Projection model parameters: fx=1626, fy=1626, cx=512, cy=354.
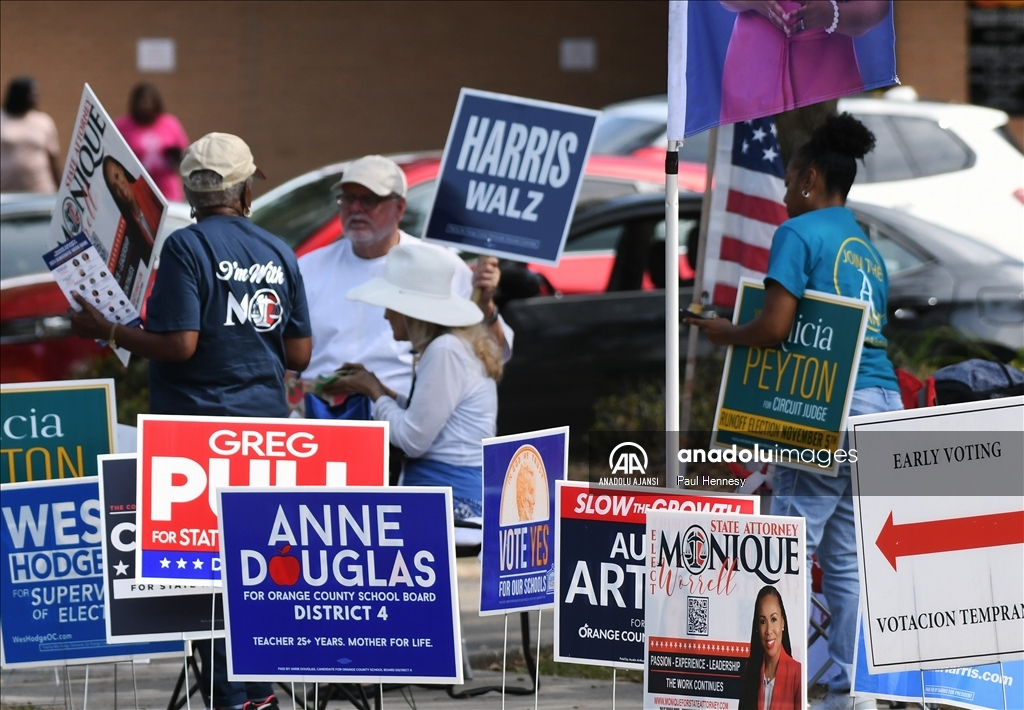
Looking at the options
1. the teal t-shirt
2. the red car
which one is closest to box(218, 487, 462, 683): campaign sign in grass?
the teal t-shirt

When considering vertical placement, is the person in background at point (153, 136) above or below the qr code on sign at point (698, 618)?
above

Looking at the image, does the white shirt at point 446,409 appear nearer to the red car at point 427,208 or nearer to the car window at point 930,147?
the red car at point 427,208

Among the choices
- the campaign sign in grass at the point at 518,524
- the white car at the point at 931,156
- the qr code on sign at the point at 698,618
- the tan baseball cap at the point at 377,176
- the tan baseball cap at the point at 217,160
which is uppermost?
the white car at the point at 931,156

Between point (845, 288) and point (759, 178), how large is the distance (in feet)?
3.76

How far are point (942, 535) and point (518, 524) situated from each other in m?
1.24

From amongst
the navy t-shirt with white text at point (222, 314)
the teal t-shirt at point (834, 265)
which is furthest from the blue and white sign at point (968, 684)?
the navy t-shirt with white text at point (222, 314)

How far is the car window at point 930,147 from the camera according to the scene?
11.0m

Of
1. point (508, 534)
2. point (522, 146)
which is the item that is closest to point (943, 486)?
point (508, 534)

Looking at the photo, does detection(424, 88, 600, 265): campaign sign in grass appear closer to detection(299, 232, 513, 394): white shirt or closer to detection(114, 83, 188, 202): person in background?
detection(299, 232, 513, 394): white shirt

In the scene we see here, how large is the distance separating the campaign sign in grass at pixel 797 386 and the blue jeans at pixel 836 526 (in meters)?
0.08

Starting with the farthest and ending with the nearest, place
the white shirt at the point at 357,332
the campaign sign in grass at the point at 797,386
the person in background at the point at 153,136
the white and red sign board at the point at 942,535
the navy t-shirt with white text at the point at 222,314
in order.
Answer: the person in background at the point at 153,136, the white shirt at the point at 357,332, the campaign sign in grass at the point at 797,386, the navy t-shirt with white text at the point at 222,314, the white and red sign board at the point at 942,535

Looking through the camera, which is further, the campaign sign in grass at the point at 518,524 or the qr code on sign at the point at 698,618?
the campaign sign in grass at the point at 518,524

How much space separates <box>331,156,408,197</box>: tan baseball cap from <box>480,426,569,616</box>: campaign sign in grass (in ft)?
6.37

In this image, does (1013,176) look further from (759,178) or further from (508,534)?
(508,534)
